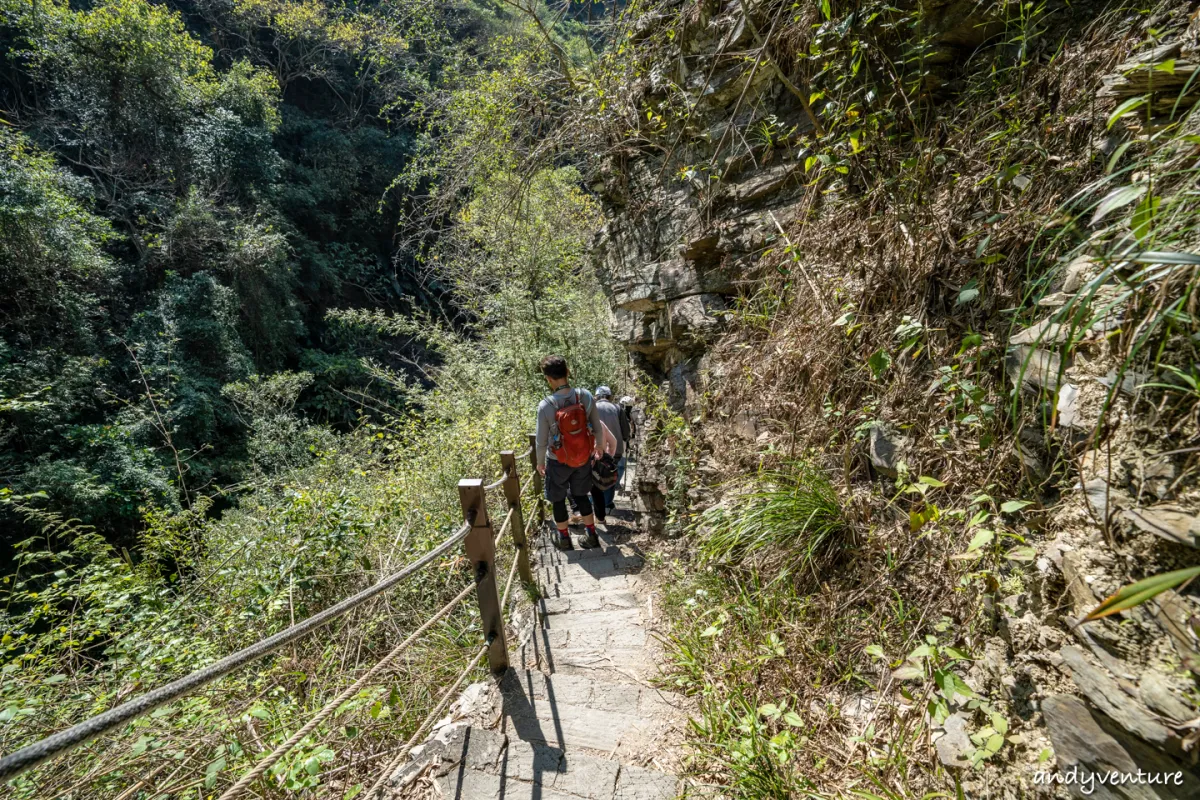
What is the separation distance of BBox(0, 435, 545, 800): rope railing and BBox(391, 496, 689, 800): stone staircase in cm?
15

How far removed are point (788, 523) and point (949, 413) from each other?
83 cm

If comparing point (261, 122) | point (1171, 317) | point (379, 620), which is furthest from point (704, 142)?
point (261, 122)

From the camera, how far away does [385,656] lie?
2.37 m

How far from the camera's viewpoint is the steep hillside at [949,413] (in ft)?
3.95

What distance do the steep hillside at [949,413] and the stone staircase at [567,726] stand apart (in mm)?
236

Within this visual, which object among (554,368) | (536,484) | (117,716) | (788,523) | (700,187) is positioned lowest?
(536,484)

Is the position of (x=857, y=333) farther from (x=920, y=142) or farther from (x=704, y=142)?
(x=704, y=142)

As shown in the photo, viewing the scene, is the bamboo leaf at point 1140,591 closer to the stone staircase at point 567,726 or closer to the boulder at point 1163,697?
the boulder at point 1163,697

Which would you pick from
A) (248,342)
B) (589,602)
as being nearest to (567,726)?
(589,602)

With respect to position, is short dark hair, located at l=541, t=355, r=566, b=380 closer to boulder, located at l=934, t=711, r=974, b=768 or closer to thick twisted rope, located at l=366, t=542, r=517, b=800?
thick twisted rope, located at l=366, t=542, r=517, b=800

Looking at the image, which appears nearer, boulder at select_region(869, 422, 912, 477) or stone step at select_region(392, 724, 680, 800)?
stone step at select_region(392, 724, 680, 800)

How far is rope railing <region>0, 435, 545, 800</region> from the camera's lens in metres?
0.80

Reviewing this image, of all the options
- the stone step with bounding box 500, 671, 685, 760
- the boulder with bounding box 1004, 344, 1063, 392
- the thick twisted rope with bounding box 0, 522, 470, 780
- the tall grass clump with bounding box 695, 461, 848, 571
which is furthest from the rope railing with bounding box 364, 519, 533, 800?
the boulder with bounding box 1004, 344, 1063, 392

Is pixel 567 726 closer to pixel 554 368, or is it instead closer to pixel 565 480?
pixel 565 480
